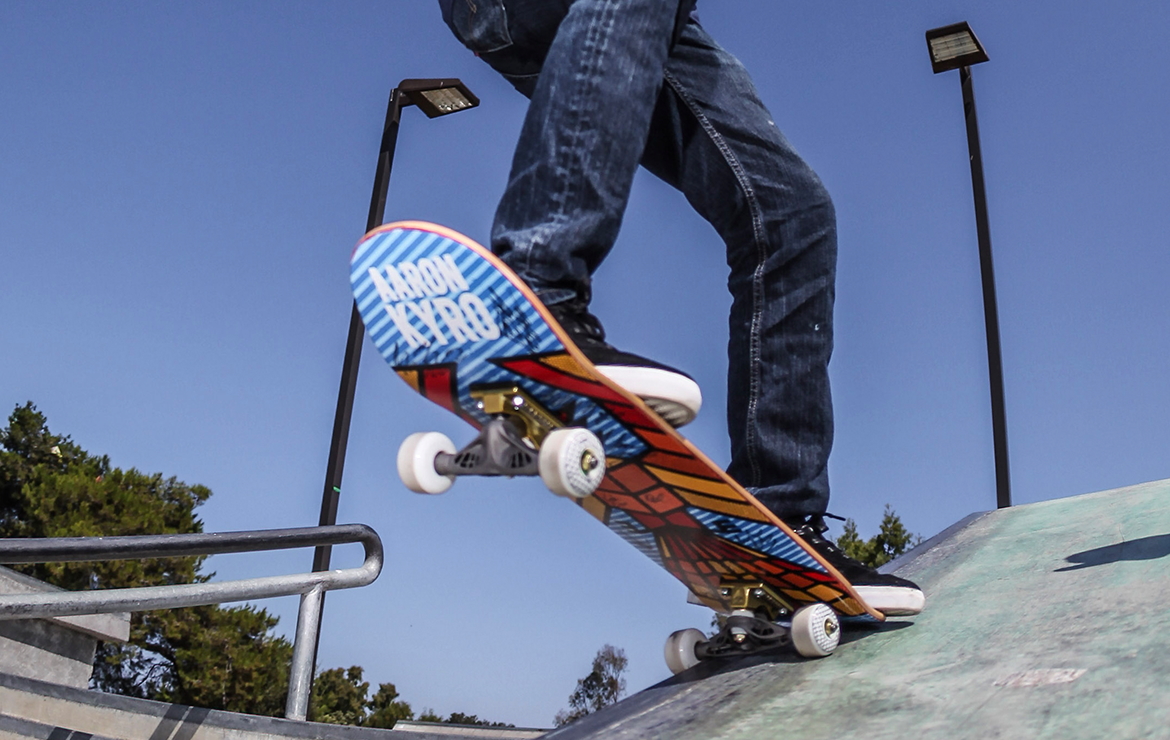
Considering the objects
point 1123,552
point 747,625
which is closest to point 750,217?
point 747,625

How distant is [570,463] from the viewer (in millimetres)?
1437

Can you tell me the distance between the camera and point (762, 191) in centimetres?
207

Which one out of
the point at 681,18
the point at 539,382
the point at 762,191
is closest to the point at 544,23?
the point at 681,18

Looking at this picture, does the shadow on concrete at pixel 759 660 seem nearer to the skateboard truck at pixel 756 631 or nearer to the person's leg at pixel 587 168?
the skateboard truck at pixel 756 631

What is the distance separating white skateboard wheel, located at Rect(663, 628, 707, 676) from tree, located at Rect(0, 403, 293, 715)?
11892mm

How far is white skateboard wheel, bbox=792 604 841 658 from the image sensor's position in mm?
1826

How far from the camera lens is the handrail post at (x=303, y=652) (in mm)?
2527

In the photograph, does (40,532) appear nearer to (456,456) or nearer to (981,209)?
(981,209)

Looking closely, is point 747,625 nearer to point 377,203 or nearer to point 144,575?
point 377,203

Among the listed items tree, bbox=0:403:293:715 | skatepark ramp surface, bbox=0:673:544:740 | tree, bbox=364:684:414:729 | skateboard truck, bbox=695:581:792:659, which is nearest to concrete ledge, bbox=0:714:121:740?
skatepark ramp surface, bbox=0:673:544:740

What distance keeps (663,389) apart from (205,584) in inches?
51.3

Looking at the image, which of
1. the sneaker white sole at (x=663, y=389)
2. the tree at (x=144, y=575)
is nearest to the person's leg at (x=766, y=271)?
the sneaker white sole at (x=663, y=389)

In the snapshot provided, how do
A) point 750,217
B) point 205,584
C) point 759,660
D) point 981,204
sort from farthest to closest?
point 981,204
point 205,584
point 750,217
point 759,660

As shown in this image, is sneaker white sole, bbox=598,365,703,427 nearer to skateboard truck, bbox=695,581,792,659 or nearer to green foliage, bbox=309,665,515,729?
skateboard truck, bbox=695,581,792,659
